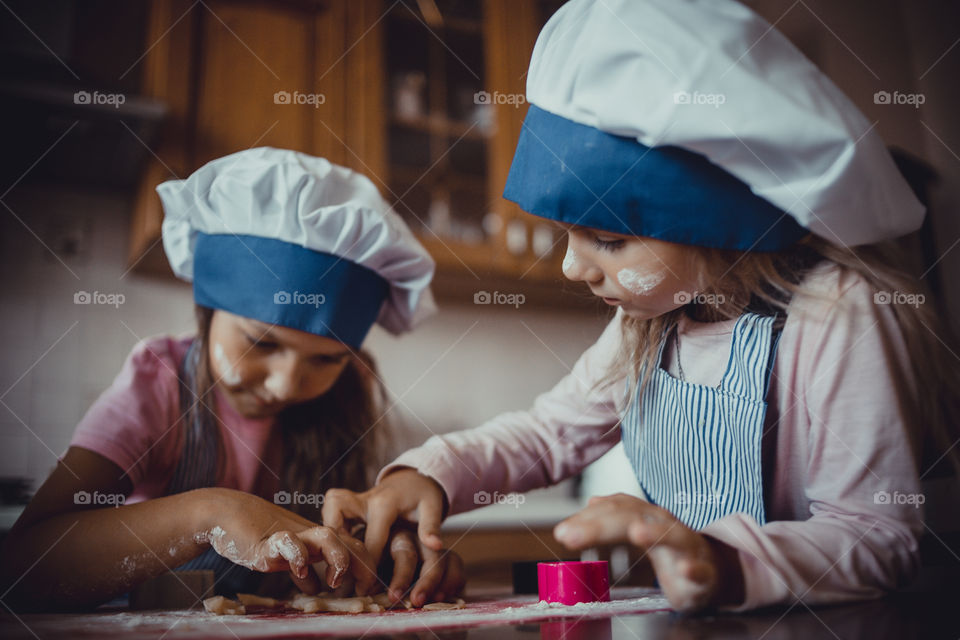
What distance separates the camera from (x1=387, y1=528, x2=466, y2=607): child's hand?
0.52 metres

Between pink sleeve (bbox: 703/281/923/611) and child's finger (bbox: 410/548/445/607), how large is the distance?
217 millimetres

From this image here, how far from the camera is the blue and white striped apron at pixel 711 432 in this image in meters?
0.54

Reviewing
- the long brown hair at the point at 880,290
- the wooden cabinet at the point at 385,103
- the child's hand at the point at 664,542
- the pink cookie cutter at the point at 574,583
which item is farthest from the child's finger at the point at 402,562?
the wooden cabinet at the point at 385,103

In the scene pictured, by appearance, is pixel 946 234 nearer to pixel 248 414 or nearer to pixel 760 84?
pixel 760 84

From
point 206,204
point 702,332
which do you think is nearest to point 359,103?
point 206,204

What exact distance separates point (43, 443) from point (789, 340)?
77cm

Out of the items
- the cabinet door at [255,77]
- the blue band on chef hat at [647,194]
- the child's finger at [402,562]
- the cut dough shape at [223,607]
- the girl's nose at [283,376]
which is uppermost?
the cabinet door at [255,77]

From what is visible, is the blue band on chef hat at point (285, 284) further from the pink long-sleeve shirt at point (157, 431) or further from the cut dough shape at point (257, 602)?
the cut dough shape at point (257, 602)

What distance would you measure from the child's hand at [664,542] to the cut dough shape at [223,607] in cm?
25

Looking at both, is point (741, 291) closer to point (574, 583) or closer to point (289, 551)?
point (574, 583)

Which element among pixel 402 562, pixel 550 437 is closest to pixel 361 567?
pixel 402 562

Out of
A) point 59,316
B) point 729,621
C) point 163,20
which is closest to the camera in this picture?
point 729,621

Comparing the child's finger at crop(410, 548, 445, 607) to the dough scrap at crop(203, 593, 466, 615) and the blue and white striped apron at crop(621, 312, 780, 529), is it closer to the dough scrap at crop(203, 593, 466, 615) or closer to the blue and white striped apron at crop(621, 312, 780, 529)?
the dough scrap at crop(203, 593, 466, 615)

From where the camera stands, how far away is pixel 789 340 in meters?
0.52
